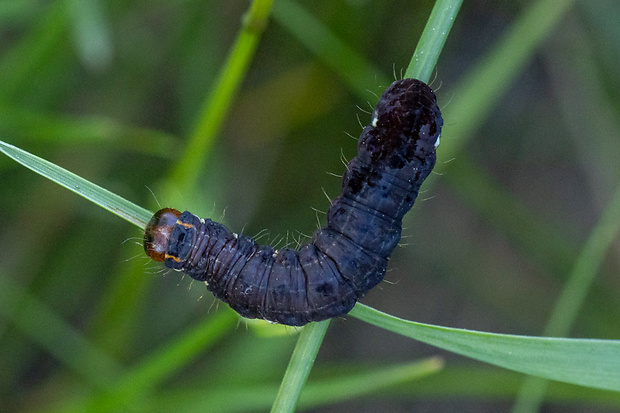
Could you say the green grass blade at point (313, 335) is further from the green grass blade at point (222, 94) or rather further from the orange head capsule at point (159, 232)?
the orange head capsule at point (159, 232)

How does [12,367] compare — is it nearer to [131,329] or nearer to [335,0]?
[131,329]

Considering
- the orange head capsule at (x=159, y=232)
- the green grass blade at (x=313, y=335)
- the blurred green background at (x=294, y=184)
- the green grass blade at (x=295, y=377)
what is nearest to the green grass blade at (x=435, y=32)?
the green grass blade at (x=313, y=335)

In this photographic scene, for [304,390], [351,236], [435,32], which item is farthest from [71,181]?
[304,390]

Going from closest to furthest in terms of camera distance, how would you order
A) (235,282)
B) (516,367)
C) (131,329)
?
1. (516,367)
2. (235,282)
3. (131,329)

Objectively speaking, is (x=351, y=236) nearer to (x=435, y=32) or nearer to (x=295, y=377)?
(x=295, y=377)

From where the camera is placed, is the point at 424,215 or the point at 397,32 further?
the point at 424,215

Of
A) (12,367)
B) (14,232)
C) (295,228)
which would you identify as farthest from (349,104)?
(12,367)
